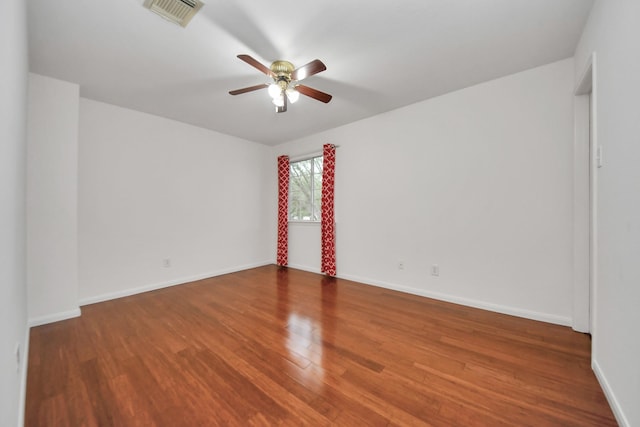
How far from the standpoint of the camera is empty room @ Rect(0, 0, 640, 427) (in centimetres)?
133

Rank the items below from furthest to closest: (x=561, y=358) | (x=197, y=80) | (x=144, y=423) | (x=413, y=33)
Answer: (x=197, y=80)
(x=413, y=33)
(x=561, y=358)
(x=144, y=423)

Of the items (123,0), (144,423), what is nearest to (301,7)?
(123,0)

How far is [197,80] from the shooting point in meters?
2.56

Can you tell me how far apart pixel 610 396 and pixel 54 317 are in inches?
177

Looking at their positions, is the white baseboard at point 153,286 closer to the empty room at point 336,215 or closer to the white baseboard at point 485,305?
the empty room at point 336,215

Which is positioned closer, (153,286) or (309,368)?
(309,368)

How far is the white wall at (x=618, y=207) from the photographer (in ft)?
3.72

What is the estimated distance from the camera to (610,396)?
52.7 inches

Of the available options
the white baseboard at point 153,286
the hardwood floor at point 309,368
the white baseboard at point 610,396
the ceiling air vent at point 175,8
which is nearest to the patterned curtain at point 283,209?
the white baseboard at point 153,286

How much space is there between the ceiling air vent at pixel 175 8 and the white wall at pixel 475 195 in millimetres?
2587

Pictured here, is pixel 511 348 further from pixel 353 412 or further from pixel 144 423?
pixel 144 423

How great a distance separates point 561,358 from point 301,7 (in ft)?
10.4

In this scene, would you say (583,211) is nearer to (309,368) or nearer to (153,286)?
(309,368)

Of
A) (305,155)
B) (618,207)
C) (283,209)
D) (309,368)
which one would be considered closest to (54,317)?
(309,368)
